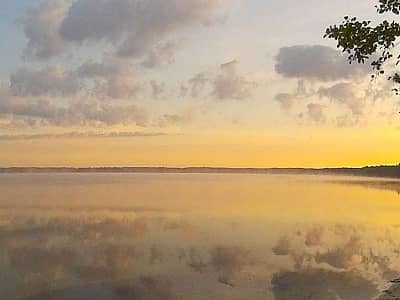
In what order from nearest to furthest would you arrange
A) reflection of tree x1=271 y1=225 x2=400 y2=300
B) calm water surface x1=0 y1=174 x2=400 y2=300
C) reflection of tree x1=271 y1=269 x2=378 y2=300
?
reflection of tree x1=271 y1=269 x2=378 y2=300, calm water surface x1=0 y1=174 x2=400 y2=300, reflection of tree x1=271 y1=225 x2=400 y2=300

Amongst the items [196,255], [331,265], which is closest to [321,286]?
[331,265]

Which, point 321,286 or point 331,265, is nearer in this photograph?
point 321,286

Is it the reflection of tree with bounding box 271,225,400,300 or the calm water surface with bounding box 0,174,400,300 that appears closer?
the calm water surface with bounding box 0,174,400,300

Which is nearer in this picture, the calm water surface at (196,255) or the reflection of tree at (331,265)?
the calm water surface at (196,255)

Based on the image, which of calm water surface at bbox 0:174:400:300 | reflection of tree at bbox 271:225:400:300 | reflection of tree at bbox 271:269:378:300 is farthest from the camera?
reflection of tree at bbox 271:225:400:300

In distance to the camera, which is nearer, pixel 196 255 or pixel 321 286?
pixel 321 286

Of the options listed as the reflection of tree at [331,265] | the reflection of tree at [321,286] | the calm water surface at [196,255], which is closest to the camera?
the reflection of tree at [321,286]

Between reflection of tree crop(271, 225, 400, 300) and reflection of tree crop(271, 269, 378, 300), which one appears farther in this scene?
reflection of tree crop(271, 225, 400, 300)

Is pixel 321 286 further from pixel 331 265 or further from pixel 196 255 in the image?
pixel 196 255

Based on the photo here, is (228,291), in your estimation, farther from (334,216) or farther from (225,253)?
(334,216)

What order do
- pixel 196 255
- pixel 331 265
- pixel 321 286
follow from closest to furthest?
pixel 321 286 < pixel 331 265 < pixel 196 255

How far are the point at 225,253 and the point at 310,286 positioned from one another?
7.04m

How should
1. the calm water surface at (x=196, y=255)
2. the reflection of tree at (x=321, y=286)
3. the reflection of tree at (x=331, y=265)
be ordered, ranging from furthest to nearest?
1. the reflection of tree at (x=331, y=265)
2. the calm water surface at (x=196, y=255)
3. the reflection of tree at (x=321, y=286)

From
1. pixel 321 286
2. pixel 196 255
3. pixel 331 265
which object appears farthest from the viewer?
pixel 196 255
